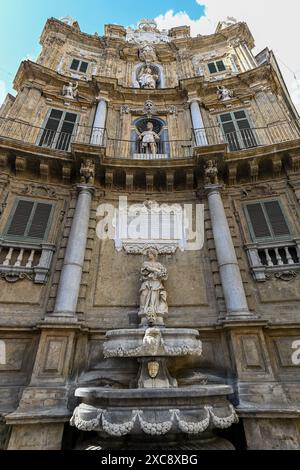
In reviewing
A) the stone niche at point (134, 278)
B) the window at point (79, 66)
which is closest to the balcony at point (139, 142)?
the stone niche at point (134, 278)

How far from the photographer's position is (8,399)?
4.92 meters

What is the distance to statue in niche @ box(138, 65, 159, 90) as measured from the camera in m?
12.5

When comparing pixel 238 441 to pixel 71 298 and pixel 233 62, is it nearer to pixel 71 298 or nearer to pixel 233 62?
pixel 71 298

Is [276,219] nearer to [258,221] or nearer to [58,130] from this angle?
[258,221]

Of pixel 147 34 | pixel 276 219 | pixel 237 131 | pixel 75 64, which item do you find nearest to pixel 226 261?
pixel 276 219

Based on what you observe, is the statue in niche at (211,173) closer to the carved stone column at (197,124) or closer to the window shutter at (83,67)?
the carved stone column at (197,124)

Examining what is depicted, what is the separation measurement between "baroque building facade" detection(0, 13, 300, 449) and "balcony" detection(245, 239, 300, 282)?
4cm

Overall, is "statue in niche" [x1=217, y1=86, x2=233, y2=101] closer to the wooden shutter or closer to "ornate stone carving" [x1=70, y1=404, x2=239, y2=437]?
the wooden shutter

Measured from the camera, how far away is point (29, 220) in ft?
23.9

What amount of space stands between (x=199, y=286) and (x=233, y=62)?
42.0 ft

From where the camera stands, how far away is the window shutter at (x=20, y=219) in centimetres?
704

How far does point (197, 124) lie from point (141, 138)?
2.29 m
